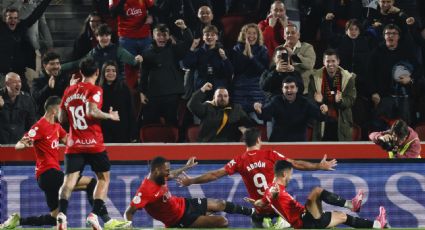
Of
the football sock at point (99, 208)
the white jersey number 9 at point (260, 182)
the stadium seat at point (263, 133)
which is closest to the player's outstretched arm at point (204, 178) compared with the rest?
the white jersey number 9 at point (260, 182)

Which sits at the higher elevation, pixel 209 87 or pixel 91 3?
pixel 91 3

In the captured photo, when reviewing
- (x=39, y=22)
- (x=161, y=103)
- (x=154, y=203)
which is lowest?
(x=154, y=203)

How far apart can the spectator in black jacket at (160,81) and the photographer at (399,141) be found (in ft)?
10.6

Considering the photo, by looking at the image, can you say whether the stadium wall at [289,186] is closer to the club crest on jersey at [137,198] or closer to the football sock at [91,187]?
the club crest on jersey at [137,198]

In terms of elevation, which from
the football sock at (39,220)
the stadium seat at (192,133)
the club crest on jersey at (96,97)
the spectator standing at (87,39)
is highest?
the spectator standing at (87,39)

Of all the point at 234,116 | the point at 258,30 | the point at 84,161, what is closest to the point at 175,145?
the point at 234,116

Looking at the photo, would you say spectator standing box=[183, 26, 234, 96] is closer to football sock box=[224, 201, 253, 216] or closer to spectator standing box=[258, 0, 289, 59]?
spectator standing box=[258, 0, 289, 59]

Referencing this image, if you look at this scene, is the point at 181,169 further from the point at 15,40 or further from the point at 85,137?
the point at 15,40

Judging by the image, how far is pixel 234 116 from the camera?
59.6 ft

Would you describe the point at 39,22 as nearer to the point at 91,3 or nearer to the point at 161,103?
the point at 91,3

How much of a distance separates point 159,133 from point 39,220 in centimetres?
311

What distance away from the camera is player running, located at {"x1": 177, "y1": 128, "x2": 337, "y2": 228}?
52.9ft

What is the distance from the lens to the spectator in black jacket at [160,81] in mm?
18984

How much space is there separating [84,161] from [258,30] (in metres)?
4.81
